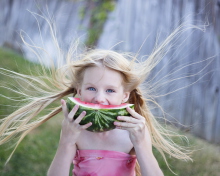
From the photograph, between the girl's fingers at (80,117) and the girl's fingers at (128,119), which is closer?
the girl's fingers at (80,117)

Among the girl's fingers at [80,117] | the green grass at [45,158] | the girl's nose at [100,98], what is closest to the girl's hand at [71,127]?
the girl's fingers at [80,117]

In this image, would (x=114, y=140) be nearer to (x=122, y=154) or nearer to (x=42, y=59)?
(x=122, y=154)

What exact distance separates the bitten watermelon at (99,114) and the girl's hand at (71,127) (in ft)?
0.13

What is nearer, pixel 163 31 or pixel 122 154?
pixel 122 154

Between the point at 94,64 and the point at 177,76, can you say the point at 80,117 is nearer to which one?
the point at 94,64

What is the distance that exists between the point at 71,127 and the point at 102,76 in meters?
0.51

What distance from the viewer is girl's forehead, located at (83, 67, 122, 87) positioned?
326 cm

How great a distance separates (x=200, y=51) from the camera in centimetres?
588

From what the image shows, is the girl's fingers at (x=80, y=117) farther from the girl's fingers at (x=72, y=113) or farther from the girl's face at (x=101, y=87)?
the girl's face at (x=101, y=87)

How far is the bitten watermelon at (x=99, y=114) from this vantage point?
306 cm

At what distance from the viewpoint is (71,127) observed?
123 inches

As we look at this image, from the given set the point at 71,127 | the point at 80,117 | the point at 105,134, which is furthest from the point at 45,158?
the point at 80,117

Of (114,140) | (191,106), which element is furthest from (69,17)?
(114,140)

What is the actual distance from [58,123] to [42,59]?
8.76ft
